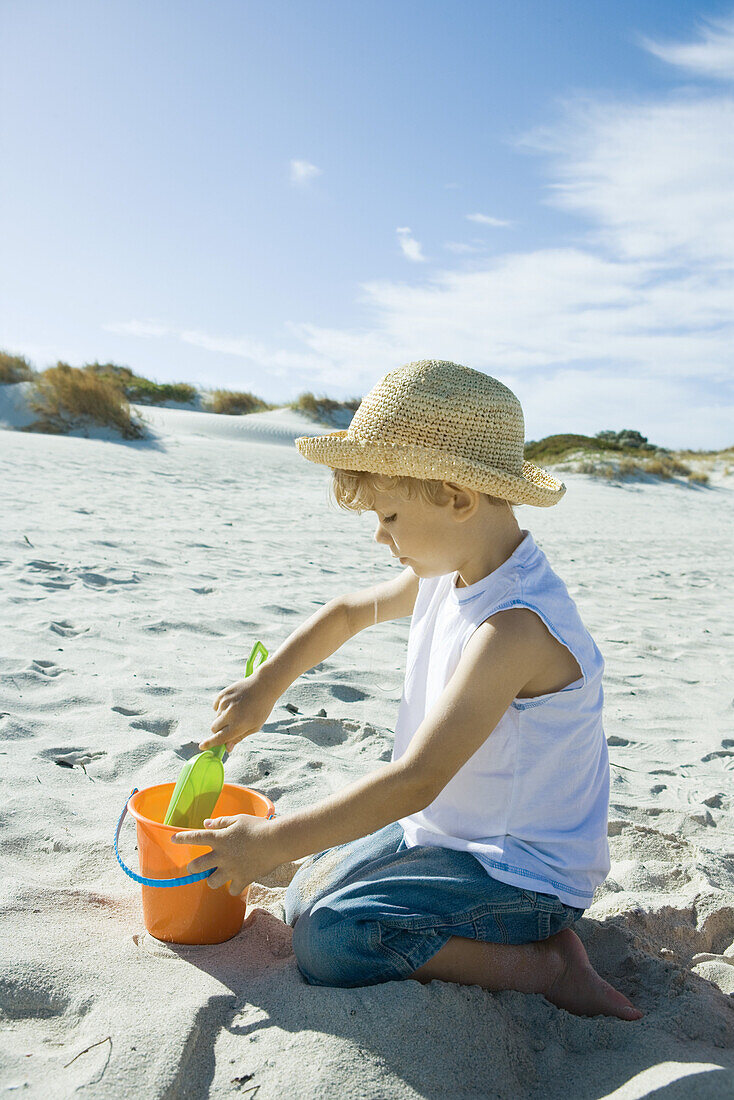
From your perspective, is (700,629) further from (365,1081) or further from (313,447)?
(365,1081)

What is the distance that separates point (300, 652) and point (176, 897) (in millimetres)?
594

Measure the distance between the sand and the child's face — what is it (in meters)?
0.74

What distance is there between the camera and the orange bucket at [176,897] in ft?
5.12

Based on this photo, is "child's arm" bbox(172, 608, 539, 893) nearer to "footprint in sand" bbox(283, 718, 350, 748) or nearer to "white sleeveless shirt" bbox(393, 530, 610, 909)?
"white sleeveless shirt" bbox(393, 530, 610, 909)

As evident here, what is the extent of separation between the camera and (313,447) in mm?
1737

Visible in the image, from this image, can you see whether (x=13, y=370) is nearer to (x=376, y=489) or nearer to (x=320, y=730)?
(x=320, y=730)

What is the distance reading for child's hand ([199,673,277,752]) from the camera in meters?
1.83

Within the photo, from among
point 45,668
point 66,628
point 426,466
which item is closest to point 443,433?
point 426,466

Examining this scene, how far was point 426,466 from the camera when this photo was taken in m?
1.53

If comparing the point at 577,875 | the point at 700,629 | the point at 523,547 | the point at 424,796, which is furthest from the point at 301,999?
the point at 700,629

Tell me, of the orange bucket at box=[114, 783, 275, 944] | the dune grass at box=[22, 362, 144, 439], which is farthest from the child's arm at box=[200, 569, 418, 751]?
the dune grass at box=[22, 362, 144, 439]

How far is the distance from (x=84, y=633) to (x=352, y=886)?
196 centimetres

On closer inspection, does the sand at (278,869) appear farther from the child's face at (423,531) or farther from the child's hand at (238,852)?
the child's face at (423,531)

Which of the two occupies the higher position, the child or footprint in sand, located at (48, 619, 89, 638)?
the child
